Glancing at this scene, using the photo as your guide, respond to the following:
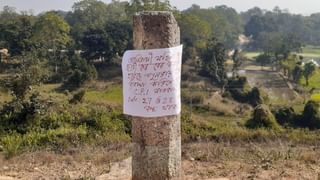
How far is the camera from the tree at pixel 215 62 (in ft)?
104

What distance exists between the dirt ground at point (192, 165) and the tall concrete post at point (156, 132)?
106 cm

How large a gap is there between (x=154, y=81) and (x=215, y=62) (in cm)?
2939

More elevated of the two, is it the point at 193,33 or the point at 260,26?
the point at 260,26

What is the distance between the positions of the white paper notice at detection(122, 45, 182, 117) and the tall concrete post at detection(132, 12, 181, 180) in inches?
2.0

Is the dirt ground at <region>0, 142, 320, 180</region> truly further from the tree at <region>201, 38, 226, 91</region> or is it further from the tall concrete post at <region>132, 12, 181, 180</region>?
the tree at <region>201, 38, 226, 91</region>

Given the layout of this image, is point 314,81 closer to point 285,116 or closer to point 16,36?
point 285,116

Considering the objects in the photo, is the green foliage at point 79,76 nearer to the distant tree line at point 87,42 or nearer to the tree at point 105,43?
the distant tree line at point 87,42

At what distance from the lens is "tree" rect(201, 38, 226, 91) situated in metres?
31.7

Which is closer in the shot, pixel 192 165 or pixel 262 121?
pixel 192 165

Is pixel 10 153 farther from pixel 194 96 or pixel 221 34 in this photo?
pixel 221 34

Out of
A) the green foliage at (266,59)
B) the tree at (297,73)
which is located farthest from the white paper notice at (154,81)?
the green foliage at (266,59)

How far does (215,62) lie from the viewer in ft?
106

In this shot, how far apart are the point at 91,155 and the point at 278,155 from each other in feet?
7.02

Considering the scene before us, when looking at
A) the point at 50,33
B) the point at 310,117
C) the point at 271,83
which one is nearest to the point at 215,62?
the point at 271,83
